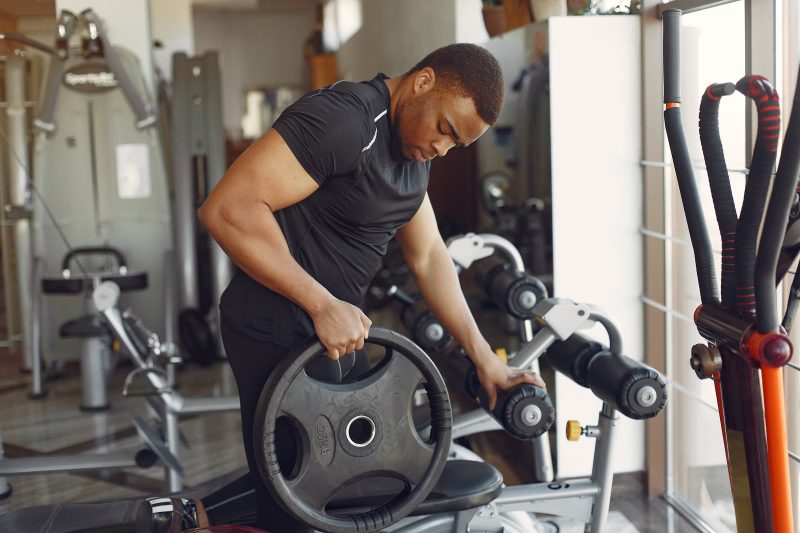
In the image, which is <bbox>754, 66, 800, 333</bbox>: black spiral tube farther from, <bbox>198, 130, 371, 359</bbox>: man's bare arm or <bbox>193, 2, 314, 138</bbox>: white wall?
<bbox>193, 2, 314, 138</bbox>: white wall

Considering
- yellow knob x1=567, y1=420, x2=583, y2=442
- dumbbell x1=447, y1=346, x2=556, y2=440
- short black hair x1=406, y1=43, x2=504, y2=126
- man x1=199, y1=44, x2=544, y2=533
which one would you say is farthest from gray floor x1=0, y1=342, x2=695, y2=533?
short black hair x1=406, y1=43, x2=504, y2=126

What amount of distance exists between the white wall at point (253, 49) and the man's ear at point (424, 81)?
12.1 metres

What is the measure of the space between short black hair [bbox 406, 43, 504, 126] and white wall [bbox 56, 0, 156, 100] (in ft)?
12.5

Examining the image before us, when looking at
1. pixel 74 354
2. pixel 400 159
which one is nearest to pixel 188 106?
pixel 74 354

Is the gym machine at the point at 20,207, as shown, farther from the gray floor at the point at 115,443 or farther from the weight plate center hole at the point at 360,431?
the weight plate center hole at the point at 360,431

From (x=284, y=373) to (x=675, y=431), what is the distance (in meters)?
1.96

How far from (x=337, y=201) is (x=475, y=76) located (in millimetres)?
331

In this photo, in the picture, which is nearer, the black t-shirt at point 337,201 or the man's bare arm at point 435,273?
the black t-shirt at point 337,201

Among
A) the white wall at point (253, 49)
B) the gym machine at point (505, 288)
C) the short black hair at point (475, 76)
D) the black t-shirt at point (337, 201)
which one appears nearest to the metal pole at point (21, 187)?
the gym machine at point (505, 288)

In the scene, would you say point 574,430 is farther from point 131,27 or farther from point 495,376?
point 131,27

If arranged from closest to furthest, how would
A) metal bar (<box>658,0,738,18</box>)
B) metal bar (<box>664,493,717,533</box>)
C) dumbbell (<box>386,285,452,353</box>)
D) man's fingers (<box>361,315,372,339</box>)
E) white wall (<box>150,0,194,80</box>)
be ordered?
1. man's fingers (<box>361,315,372,339</box>)
2. metal bar (<box>658,0,738,18</box>)
3. dumbbell (<box>386,285,452,353</box>)
4. metal bar (<box>664,493,717,533</box>)
5. white wall (<box>150,0,194,80</box>)

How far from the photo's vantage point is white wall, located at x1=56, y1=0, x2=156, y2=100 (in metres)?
4.95

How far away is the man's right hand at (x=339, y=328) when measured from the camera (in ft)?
4.77

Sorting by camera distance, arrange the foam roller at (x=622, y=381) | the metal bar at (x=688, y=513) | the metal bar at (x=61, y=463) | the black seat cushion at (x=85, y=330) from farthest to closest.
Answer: the black seat cushion at (x=85, y=330)
the metal bar at (x=61, y=463)
the metal bar at (x=688, y=513)
the foam roller at (x=622, y=381)
